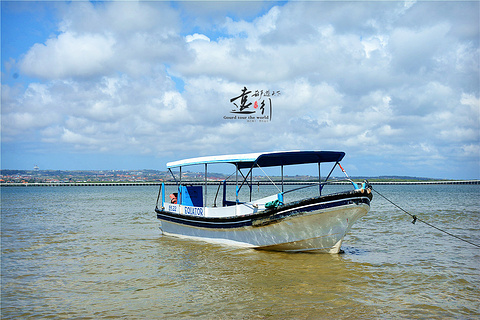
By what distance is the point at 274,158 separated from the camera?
1410 centimetres

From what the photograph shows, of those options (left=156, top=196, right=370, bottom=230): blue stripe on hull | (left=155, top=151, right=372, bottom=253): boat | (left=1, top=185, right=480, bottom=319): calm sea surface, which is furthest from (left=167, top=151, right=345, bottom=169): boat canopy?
(left=1, top=185, right=480, bottom=319): calm sea surface

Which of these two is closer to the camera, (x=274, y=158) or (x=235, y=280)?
(x=235, y=280)

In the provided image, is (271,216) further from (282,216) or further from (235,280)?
(235,280)

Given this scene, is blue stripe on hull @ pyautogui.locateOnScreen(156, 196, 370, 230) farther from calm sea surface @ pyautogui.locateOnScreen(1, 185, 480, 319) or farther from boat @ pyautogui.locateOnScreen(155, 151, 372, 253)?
calm sea surface @ pyautogui.locateOnScreen(1, 185, 480, 319)

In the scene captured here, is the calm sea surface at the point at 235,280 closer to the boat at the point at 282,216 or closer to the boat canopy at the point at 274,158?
the boat at the point at 282,216

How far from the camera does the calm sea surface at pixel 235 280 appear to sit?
7.60 metres

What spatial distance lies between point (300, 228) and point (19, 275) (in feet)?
27.6

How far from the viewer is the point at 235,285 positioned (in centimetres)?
938

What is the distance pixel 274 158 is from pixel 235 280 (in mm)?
5515

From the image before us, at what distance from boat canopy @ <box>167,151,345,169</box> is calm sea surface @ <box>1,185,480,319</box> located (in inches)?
129

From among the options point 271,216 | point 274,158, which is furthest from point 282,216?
point 274,158

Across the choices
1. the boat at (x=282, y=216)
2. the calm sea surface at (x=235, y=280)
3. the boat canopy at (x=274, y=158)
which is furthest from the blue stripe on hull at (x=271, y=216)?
the boat canopy at (x=274, y=158)

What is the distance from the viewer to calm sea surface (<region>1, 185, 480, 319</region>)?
760 centimetres

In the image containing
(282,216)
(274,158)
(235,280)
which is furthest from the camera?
(274,158)
